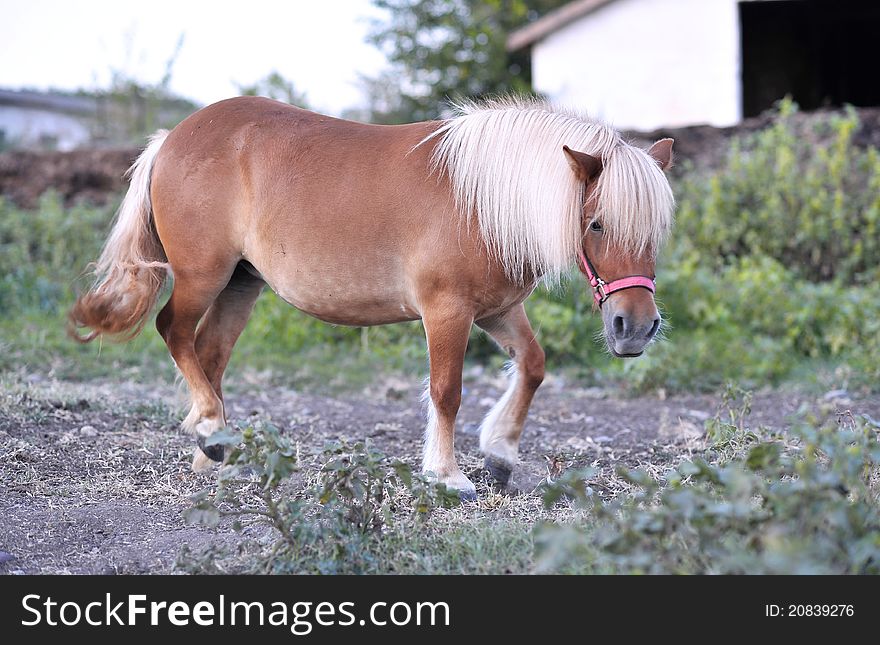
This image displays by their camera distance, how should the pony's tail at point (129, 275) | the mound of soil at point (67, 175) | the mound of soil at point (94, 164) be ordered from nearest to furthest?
the pony's tail at point (129, 275) → the mound of soil at point (94, 164) → the mound of soil at point (67, 175)

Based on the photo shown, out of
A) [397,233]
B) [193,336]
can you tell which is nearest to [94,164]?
[193,336]

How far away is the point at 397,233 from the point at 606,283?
91cm

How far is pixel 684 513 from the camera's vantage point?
227cm

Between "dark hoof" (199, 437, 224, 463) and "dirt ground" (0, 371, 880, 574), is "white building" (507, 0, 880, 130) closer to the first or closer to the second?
"dirt ground" (0, 371, 880, 574)

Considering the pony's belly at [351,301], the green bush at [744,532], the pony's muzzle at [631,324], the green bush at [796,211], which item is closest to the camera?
the green bush at [744,532]

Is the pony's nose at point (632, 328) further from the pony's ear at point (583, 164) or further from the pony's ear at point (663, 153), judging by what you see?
the pony's ear at point (663, 153)

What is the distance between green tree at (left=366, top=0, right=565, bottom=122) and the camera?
48.0 ft

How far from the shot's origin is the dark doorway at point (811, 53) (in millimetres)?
16062

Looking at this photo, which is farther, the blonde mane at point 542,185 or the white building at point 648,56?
the white building at point 648,56

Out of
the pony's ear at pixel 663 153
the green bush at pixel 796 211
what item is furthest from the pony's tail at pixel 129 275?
the green bush at pixel 796 211

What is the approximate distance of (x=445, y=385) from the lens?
361 cm

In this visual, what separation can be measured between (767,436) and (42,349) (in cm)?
509

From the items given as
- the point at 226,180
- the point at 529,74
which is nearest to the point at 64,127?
the point at 529,74
